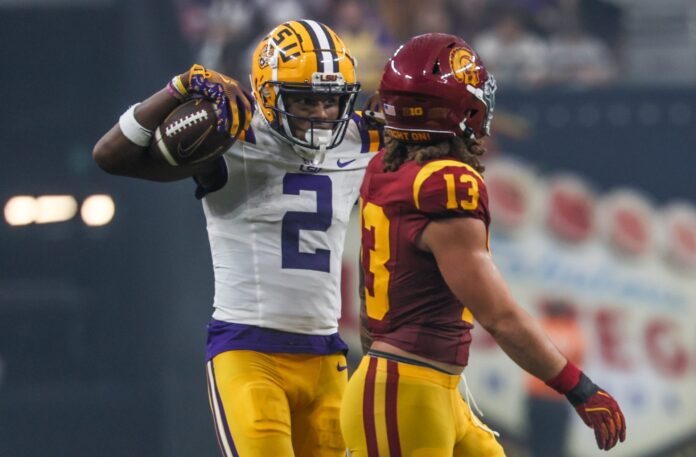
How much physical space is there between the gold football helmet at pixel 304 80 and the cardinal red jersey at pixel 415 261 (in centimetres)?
44

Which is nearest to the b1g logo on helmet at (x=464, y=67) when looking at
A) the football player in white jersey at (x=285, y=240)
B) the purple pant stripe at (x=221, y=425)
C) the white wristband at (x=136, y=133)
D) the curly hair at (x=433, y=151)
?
the curly hair at (x=433, y=151)

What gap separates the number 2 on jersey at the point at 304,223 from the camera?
3.16 m

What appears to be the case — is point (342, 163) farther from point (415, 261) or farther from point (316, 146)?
point (415, 261)

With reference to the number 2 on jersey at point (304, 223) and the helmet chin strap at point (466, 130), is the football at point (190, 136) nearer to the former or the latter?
the number 2 on jersey at point (304, 223)

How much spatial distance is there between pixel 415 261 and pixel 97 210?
10.9 ft

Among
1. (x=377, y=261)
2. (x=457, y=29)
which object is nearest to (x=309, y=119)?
(x=377, y=261)

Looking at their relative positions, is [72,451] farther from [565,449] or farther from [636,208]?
[636,208]

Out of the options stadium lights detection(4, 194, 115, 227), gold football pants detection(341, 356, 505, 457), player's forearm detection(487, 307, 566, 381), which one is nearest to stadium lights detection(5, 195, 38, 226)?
stadium lights detection(4, 194, 115, 227)

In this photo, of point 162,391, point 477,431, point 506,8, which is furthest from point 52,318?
point 477,431

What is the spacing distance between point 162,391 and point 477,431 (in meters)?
3.12

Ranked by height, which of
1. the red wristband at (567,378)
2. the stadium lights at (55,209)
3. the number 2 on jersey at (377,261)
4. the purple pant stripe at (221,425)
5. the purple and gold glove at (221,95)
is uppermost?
the purple and gold glove at (221,95)

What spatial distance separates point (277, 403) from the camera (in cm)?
304

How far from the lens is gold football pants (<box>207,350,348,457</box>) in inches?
118

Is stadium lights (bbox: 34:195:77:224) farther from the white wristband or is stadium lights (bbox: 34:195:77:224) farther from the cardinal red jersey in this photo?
the cardinal red jersey
